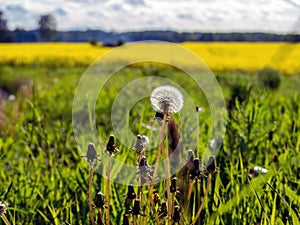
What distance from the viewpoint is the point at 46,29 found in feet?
207

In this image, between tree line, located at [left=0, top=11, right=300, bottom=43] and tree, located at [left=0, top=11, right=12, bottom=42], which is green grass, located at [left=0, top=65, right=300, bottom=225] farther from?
tree, located at [left=0, top=11, right=12, bottom=42]

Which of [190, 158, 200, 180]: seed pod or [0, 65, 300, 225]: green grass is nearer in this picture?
[190, 158, 200, 180]: seed pod

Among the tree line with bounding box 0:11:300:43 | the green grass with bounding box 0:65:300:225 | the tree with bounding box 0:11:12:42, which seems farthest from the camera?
the tree with bounding box 0:11:12:42

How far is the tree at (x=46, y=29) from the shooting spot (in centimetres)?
6251

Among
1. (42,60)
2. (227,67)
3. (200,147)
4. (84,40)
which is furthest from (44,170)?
(84,40)

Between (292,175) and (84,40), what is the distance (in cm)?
5070

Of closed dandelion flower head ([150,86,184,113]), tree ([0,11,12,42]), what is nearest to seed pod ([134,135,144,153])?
closed dandelion flower head ([150,86,184,113])

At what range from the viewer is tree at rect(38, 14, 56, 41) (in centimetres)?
6251

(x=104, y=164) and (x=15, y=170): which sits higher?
(x=104, y=164)

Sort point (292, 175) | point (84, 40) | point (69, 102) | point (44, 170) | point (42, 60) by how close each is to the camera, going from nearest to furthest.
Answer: point (292, 175) → point (44, 170) → point (69, 102) → point (42, 60) → point (84, 40)

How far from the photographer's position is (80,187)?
5.35 feet

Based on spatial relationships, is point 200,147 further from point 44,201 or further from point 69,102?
point 69,102

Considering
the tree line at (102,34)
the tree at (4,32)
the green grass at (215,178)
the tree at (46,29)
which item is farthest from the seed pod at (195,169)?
the tree at (46,29)

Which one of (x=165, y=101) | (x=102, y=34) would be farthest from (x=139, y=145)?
(x=102, y=34)
